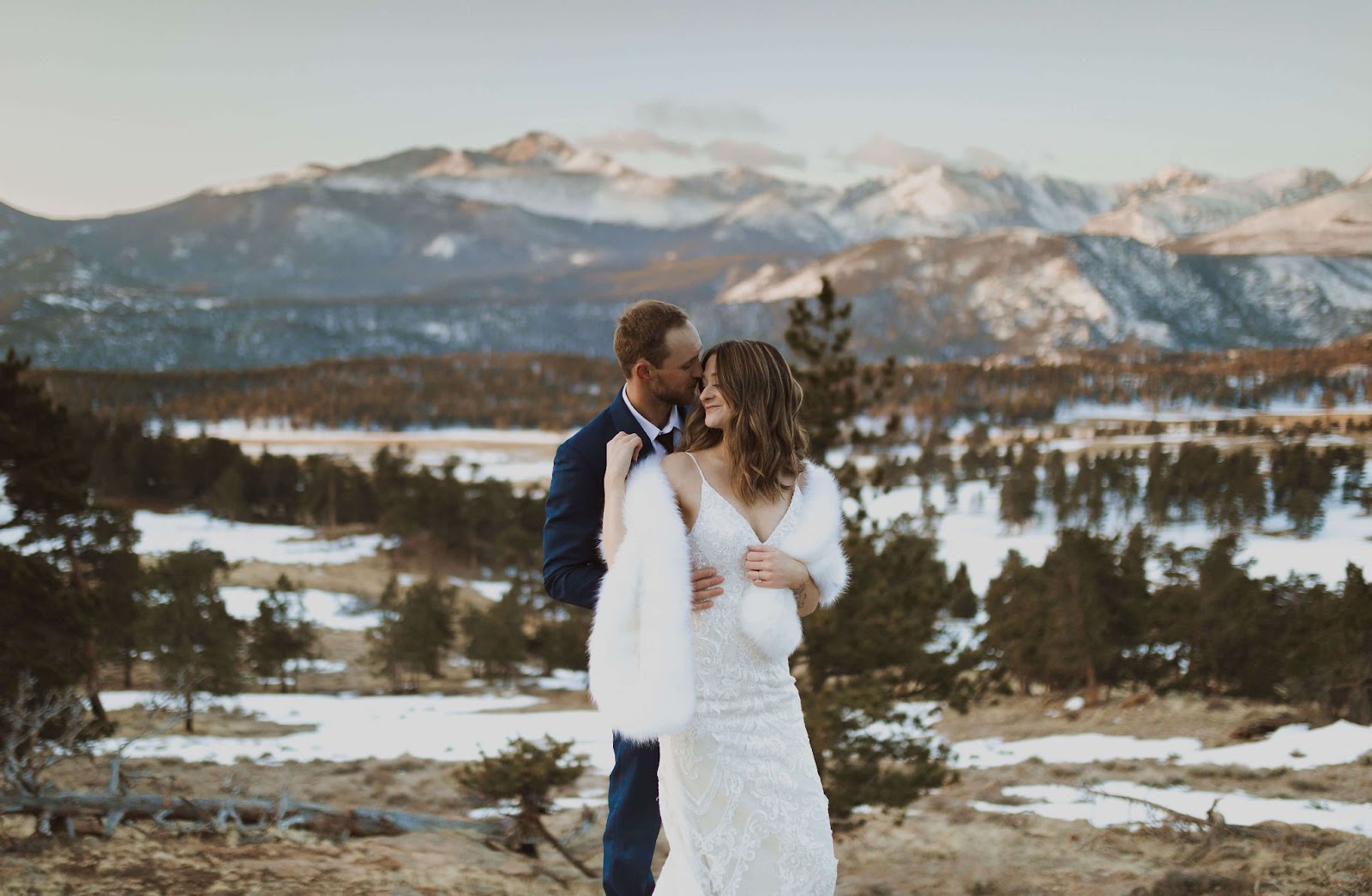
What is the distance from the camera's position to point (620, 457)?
11.7ft

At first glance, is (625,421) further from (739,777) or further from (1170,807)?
(1170,807)

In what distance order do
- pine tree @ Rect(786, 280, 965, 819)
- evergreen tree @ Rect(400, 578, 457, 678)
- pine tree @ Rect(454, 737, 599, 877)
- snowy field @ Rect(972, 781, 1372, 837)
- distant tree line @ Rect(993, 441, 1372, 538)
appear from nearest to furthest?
pine tree @ Rect(454, 737, 599, 877)
snowy field @ Rect(972, 781, 1372, 837)
pine tree @ Rect(786, 280, 965, 819)
evergreen tree @ Rect(400, 578, 457, 678)
distant tree line @ Rect(993, 441, 1372, 538)

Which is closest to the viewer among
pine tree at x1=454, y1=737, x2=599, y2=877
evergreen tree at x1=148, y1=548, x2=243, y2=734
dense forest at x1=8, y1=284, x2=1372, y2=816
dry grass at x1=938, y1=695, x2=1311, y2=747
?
pine tree at x1=454, y1=737, x2=599, y2=877

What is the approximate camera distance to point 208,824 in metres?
8.97

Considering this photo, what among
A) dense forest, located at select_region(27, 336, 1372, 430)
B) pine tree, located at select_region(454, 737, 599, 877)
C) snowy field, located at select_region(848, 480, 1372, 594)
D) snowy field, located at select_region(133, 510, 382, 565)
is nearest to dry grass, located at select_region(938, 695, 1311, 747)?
snowy field, located at select_region(848, 480, 1372, 594)

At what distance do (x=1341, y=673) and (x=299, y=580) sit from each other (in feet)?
168

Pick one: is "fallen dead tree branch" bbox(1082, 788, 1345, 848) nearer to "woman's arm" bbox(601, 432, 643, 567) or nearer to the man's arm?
the man's arm

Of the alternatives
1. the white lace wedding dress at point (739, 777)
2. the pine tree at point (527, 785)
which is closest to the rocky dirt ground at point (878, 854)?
the pine tree at point (527, 785)

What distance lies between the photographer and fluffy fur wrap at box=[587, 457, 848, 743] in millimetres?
3398

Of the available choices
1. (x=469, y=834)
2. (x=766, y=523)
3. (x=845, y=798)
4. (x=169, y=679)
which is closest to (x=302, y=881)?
(x=469, y=834)

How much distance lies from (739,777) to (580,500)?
118cm

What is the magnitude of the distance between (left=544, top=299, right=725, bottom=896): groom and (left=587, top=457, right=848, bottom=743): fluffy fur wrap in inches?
10.1

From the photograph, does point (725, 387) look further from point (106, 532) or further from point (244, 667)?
point (244, 667)

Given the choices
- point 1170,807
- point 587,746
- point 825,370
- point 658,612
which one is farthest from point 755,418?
point 587,746
